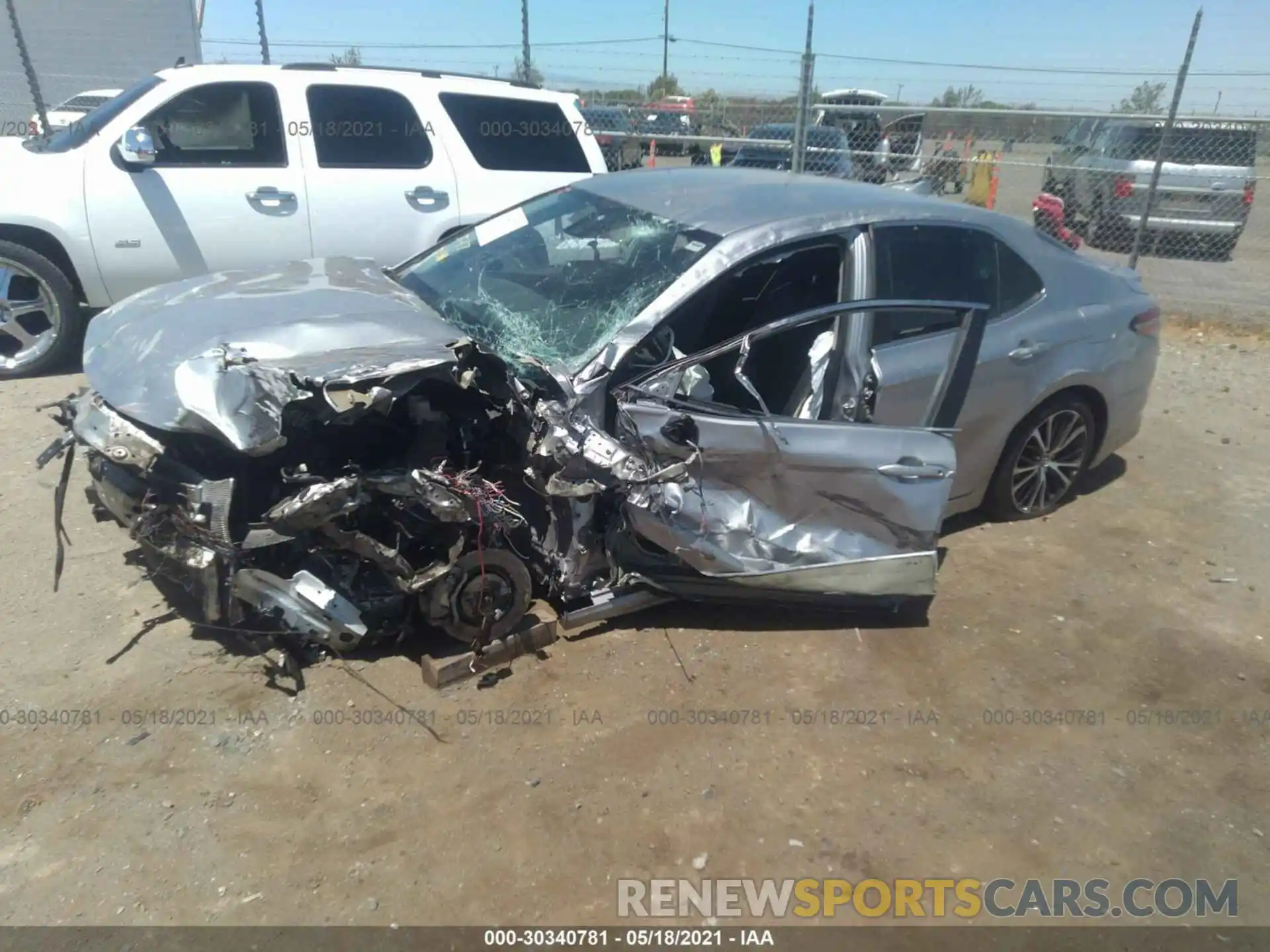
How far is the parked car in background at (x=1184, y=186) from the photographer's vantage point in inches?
423

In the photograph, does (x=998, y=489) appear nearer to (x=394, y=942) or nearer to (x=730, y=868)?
(x=730, y=868)

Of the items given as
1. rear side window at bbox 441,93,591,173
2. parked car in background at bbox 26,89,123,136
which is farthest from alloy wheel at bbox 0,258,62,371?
parked car in background at bbox 26,89,123,136

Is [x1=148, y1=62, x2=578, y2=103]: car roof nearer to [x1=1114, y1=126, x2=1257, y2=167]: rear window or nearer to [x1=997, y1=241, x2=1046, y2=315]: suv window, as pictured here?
[x1=997, y1=241, x2=1046, y2=315]: suv window

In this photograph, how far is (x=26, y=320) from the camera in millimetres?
6148

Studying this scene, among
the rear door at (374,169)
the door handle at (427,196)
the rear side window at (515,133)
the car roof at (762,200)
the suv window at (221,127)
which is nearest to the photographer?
the car roof at (762,200)

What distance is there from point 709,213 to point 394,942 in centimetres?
289

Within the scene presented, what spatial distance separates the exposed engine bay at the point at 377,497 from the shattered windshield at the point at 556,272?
1.06 feet

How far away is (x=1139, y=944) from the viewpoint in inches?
102

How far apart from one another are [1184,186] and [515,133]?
824 centimetres

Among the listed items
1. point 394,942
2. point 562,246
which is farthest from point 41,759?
point 562,246

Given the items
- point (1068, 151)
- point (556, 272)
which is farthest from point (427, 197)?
point (1068, 151)

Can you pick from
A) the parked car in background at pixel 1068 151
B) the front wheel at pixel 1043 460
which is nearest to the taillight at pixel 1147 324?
the front wheel at pixel 1043 460

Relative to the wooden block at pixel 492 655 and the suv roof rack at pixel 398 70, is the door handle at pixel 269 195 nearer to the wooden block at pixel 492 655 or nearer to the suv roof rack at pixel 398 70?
the suv roof rack at pixel 398 70

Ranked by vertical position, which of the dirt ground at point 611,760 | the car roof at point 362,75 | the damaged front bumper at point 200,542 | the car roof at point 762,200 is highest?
the car roof at point 362,75
